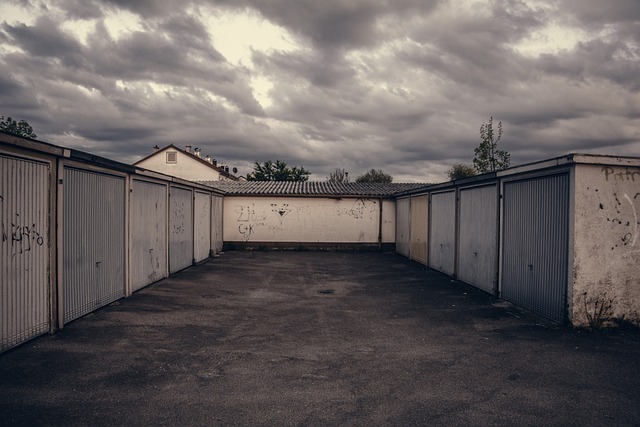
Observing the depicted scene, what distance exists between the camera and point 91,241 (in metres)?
7.97

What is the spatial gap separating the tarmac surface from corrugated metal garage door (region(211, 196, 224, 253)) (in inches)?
367

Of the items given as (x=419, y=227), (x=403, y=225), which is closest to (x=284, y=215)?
(x=403, y=225)

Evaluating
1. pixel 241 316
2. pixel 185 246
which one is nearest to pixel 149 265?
pixel 185 246

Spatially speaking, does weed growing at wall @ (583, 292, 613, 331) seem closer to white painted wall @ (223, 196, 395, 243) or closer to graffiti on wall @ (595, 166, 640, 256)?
graffiti on wall @ (595, 166, 640, 256)

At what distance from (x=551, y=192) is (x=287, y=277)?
754 cm

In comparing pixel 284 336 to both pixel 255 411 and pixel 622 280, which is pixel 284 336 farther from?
pixel 622 280

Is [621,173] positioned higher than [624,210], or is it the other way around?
[621,173]

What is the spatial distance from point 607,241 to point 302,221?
15.6 metres

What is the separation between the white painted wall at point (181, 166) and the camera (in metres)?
46.6

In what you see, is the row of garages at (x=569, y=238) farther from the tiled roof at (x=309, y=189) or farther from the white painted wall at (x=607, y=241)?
the tiled roof at (x=309, y=189)

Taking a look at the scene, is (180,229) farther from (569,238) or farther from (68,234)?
(569,238)

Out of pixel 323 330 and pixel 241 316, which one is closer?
pixel 323 330

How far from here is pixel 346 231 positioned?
2175 centimetres

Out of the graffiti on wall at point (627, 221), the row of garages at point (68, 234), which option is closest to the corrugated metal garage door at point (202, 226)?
the row of garages at point (68, 234)
